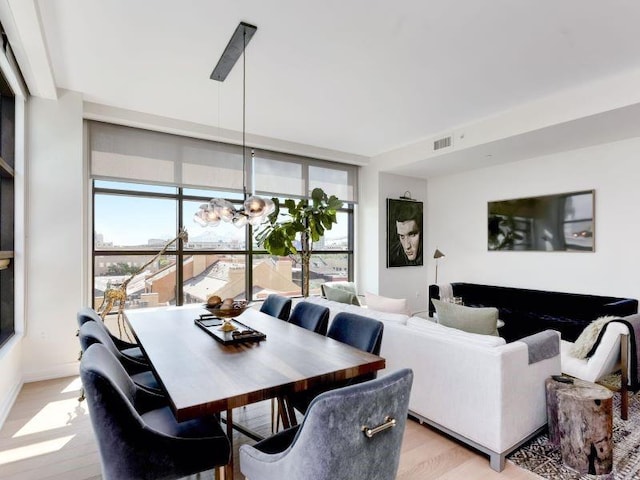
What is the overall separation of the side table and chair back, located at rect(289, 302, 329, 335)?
165 cm

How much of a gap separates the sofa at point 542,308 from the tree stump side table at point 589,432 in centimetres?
208

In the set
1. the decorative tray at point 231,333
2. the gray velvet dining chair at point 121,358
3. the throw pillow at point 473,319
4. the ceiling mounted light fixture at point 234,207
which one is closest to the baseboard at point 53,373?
the gray velvet dining chair at point 121,358

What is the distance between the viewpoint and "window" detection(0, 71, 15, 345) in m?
3.41

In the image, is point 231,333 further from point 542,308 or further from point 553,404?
point 542,308

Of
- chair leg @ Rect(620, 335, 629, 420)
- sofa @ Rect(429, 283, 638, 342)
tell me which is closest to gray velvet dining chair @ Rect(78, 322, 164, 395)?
chair leg @ Rect(620, 335, 629, 420)

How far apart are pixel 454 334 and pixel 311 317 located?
1.11 metres

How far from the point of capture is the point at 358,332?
7.81 feet

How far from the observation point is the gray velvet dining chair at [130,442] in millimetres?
1367

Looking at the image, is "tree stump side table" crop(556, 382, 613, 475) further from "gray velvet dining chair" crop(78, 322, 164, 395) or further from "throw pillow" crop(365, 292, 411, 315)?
"gray velvet dining chair" crop(78, 322, 164, 395)

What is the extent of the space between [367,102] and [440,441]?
10.9ft

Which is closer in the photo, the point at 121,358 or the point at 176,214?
the point at 121,358

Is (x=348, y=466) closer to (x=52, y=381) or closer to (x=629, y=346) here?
(x=629, y=346)

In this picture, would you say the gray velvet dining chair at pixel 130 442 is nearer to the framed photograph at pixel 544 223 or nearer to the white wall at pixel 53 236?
the white wall at pixel 53 236

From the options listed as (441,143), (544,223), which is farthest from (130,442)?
(544,223)
